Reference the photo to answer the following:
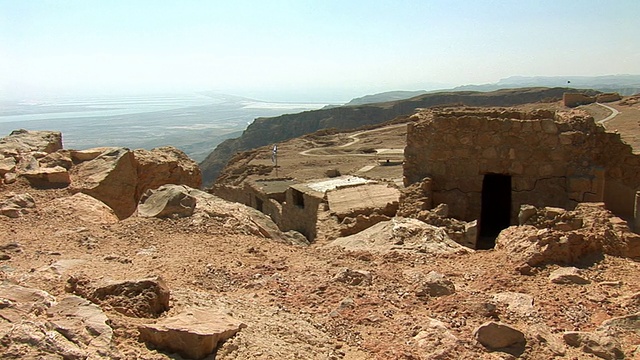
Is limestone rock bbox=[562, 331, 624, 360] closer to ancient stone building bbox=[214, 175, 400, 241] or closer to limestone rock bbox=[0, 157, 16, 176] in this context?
ancient stone building bbox=[214, 175, 400, 241]

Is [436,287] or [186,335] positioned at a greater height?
[186,335]

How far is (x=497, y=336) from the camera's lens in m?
3.51

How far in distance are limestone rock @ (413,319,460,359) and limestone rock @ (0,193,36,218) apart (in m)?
5.64

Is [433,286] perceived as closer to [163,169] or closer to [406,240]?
[406,240]

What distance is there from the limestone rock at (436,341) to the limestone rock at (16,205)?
5.64 meters

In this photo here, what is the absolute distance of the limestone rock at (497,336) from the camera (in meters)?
3.50

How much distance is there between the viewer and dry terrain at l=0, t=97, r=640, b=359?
3.45m

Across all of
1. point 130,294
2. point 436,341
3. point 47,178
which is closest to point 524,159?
point 436,341

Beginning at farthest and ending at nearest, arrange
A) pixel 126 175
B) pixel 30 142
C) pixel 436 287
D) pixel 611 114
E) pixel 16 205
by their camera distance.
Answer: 1. pixel 611 114
2. pixel 30 142
3. pixel 126 175
4. pixel 16 205
5. pixel 436 287

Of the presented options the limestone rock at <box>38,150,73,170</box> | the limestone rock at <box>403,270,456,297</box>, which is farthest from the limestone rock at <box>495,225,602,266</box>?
the limestone rock at <box>38,150,73,170</box>

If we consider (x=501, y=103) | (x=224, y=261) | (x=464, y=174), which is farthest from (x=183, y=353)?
(x=501, y=103)

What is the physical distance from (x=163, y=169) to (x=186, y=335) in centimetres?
864

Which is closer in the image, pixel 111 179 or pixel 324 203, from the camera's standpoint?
pixel 111 179

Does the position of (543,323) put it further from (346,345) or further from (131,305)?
(131,305)
